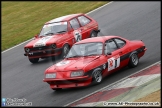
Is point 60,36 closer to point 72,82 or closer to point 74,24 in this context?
point 74,24

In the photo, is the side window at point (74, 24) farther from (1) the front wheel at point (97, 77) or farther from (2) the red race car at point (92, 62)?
(1) the front wheel at point (97, 77)

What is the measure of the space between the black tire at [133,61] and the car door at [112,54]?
0.54 metres

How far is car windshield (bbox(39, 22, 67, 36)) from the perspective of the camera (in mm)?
18219

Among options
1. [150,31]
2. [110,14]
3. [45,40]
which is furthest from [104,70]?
[110,14]

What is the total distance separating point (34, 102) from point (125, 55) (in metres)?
3.38

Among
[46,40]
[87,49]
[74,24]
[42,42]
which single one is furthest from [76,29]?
[87,49]

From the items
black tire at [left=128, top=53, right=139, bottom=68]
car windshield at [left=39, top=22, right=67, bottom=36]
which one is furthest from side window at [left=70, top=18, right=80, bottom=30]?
black tire at [left=128, top=53, right=139, bottom=68]

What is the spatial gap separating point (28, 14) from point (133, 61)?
15709 millimetres

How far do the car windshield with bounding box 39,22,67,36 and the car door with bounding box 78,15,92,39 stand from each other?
0.80 m

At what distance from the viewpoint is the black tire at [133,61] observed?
1413cm

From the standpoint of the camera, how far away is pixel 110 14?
963 inches

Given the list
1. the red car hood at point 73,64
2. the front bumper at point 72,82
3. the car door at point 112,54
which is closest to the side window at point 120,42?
the car door at point 112,54

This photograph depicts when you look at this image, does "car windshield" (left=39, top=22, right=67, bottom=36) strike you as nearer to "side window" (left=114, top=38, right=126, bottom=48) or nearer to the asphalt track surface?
the asphalt track surface

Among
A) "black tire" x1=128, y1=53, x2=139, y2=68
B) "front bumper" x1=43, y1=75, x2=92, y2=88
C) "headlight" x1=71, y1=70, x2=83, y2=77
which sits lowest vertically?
"front bumper" x1=43, y1=75, x2=92, y2=88
